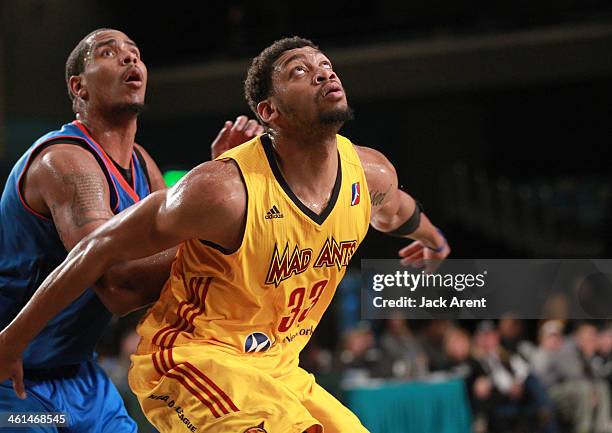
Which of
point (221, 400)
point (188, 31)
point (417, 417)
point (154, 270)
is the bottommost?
point (417, 417)

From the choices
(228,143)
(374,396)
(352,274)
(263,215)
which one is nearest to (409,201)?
(228,143)

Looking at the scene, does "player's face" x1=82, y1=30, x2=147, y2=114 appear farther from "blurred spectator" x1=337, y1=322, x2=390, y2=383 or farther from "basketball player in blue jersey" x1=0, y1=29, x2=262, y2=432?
"blurred spectator" x1=337, y1=322, x2=390, y2=383

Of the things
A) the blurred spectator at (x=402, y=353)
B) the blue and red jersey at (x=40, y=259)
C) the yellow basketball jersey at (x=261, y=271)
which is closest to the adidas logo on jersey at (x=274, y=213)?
the yellow basketball jersey at (x=261, y=271)

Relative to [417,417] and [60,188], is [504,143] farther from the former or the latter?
[60,188]

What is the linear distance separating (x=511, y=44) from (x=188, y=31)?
4.73m

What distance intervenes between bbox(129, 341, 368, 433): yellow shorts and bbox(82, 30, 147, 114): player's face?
1.09m

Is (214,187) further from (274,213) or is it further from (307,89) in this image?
(307,89)

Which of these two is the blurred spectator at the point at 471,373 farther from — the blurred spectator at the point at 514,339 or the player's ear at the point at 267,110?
the player's ear at the point at 267,110

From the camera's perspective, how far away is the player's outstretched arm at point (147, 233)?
315cm

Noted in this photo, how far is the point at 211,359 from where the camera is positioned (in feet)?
10.7

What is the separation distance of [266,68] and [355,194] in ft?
1.90

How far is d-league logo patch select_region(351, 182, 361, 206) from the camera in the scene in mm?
3545

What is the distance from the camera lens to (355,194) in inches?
140

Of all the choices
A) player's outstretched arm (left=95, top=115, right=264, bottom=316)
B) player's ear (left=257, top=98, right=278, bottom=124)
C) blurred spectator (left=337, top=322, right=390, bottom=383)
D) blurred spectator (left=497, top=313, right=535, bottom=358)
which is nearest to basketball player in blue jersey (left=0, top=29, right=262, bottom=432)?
player's outstretched arm (left=95, top=115, right=264, bottom=316)
